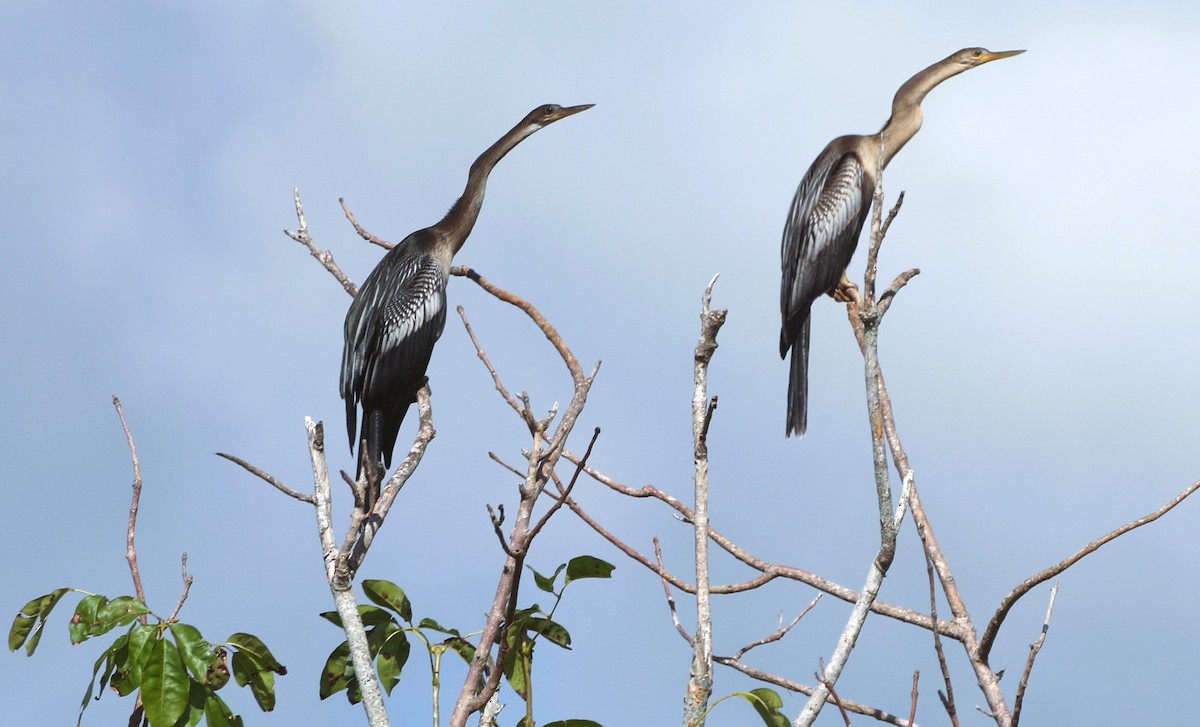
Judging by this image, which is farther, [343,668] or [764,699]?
[343,668]

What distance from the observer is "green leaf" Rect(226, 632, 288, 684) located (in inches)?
133

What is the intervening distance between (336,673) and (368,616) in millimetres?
229

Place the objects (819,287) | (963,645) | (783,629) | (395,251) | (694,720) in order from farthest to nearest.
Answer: (819,287)
(395,251)
(963,645)
(783,629)
(694,720)

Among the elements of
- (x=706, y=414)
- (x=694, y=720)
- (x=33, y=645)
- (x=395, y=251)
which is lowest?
(x=694, y=720)

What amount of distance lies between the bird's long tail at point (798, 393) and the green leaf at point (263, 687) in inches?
180

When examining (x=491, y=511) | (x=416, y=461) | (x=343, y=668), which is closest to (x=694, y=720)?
(x=491, y=511)

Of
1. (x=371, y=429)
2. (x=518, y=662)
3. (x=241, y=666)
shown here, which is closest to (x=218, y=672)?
(x=241, y=666)

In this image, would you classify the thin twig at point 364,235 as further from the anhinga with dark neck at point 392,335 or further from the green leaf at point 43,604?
the green leaf at point 43,604

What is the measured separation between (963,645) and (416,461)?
2.38 m

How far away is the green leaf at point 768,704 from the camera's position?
302cm

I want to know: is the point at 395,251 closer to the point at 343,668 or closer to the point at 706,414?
the point at 343,668

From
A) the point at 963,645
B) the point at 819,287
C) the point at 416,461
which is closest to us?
the point at 416,461

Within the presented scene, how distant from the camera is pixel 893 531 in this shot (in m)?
3.12

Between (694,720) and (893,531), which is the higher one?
(893,531)
